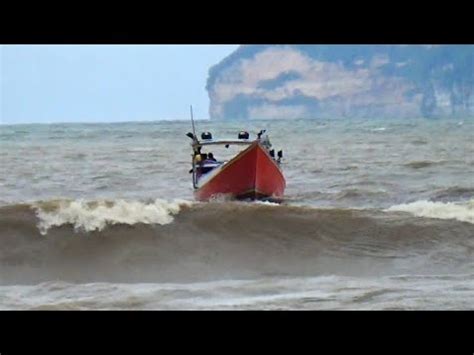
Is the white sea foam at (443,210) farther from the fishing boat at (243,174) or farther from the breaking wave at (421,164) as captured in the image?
the breaking wave at (421,164)

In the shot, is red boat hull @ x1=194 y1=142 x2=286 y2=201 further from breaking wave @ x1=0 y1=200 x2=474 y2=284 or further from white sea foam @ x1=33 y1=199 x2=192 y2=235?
white sea foam @ x1=33 y1=199 x2=192 y2=235

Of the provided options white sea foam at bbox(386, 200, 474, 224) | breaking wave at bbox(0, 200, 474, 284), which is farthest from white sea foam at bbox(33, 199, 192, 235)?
white sea foam at bbox(386, 200, 474, 224)

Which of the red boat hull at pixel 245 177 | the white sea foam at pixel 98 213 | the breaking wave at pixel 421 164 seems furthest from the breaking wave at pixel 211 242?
the breaking wave at pixel 421 164

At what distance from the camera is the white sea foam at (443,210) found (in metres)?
7.15

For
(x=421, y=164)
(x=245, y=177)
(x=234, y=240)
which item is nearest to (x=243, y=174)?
(x=245, y=177)

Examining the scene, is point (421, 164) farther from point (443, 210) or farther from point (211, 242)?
point (211, 242)

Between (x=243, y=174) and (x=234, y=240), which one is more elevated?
(x=243, y=174)

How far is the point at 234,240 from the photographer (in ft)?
21.3

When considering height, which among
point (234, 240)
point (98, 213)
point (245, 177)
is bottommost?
point (234, 240)

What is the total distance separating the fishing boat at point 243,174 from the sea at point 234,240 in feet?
0.82

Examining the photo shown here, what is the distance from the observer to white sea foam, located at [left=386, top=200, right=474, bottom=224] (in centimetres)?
715

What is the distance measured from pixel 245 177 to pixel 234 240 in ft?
3.79

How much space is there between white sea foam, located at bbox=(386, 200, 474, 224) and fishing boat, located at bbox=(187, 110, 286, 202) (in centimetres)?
110
